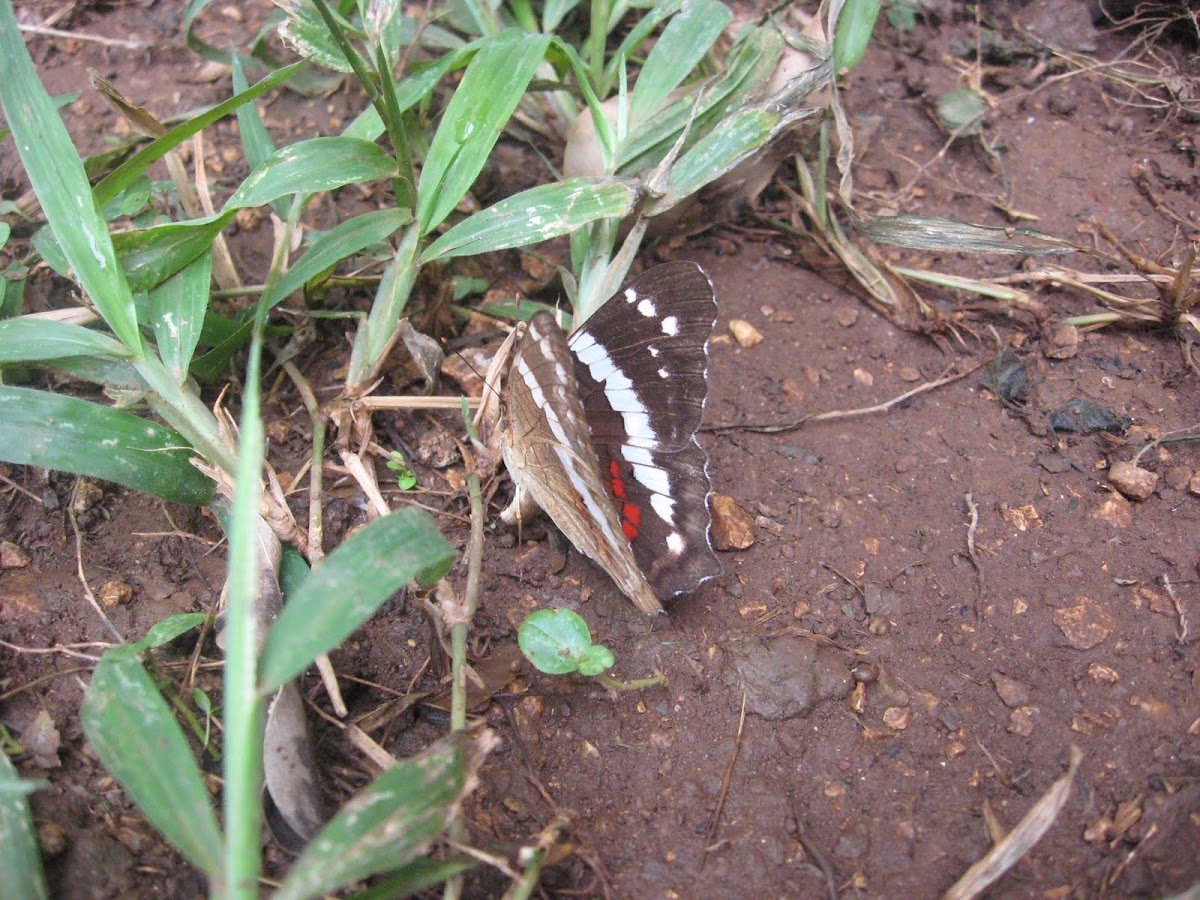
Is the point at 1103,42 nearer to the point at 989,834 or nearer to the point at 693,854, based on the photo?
the point at 989,834

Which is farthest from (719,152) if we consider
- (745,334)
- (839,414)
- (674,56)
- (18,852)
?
(18,852)

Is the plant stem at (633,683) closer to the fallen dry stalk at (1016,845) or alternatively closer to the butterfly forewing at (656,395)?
the butterfly forewing at (656,395)

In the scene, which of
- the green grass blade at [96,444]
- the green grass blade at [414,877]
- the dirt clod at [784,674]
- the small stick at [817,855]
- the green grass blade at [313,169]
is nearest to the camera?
the green grass blade at [414,877]

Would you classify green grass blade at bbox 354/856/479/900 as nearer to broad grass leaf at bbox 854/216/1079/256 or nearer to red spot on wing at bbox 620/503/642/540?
red spot on wing at bbox 620/503/642/540

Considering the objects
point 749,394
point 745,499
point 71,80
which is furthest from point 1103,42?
point 71,80

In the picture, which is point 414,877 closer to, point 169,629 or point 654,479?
point 169,629

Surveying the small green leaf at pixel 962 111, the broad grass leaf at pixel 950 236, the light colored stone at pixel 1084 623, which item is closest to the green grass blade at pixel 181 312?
the broad grass leaf at pixel 950 236
